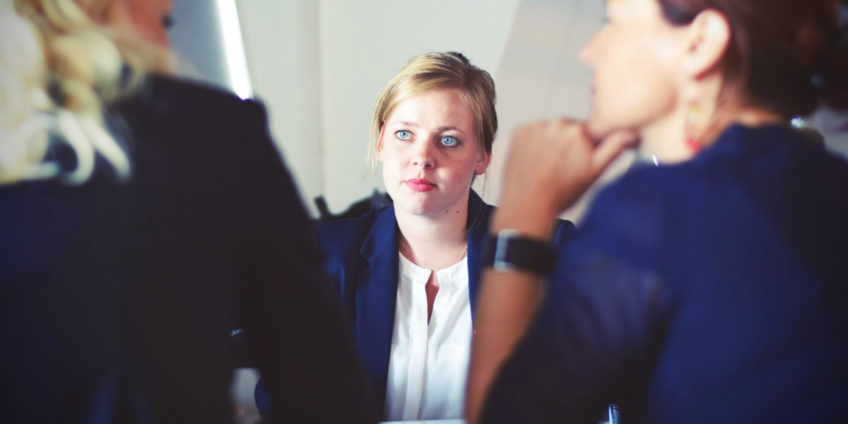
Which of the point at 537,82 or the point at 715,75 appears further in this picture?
the point at 537,82

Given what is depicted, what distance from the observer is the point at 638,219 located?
1.65ft

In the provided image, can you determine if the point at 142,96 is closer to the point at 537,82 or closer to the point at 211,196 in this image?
the point at 211,196

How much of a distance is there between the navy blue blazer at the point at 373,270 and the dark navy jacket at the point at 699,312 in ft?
1.31

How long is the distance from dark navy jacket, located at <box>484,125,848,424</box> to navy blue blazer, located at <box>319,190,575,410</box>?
0.40m

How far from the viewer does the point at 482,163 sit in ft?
3.08

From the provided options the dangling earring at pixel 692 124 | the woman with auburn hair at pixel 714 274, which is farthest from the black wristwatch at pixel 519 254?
the dangling earring at pixel 692 124

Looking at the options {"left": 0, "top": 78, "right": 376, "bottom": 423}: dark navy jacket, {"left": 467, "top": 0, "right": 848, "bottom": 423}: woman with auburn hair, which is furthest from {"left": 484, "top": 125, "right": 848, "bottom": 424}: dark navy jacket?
{"left": 0, "top": 78, "right": 376, "bottom": 423}: dark navy jacket

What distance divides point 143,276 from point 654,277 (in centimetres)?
44

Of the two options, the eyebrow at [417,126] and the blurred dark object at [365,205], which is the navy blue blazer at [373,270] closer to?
the blurred dark object at [365,205]

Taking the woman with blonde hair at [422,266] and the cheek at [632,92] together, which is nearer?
the cheek at [632,92]

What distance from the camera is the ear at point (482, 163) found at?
3.05ft

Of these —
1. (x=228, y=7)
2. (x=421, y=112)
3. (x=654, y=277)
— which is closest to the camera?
(x=654, y=277)

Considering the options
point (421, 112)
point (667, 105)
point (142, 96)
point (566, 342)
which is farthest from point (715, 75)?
point (142, 96)

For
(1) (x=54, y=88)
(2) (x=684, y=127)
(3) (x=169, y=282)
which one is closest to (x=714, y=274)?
(2) (x=684, y=127)
